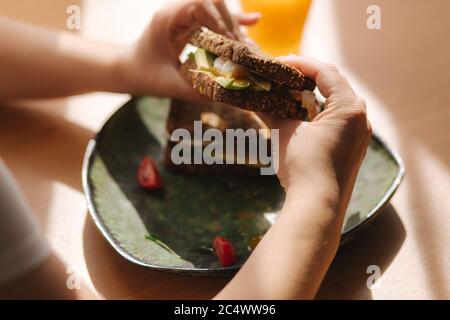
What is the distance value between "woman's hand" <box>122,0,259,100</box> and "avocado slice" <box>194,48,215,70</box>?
127 millimetres

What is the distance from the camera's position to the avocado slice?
56.4 inches

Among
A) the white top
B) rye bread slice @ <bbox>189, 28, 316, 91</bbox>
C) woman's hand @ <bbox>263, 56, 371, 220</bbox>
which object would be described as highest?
rye bread slice @ <bbox>189, 28, 316, 91</bbox>

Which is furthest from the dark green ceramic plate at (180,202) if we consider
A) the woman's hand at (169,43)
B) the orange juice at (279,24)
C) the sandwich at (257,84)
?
the orange juice at (279,24)

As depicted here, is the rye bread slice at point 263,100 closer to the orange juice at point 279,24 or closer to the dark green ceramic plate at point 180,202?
the dark green ceramic plate at point 180,202

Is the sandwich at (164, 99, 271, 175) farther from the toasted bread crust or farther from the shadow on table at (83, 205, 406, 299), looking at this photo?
the shadow on table at (83, 205, 406, 299)

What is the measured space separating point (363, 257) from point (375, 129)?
490 millimetres

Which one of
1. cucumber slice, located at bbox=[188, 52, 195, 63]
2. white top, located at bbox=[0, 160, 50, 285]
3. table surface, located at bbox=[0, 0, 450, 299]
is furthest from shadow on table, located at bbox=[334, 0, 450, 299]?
white top, located at bbox=[0, 160, 50, 285]

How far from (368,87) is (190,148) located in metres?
0.64

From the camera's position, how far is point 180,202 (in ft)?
4.90

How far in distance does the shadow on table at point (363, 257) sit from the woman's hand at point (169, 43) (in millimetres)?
593

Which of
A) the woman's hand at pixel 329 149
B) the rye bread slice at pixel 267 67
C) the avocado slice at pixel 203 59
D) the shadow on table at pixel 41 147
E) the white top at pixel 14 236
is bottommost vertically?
the shadow on table at pixel 41 147

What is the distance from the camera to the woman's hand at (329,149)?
114cm
